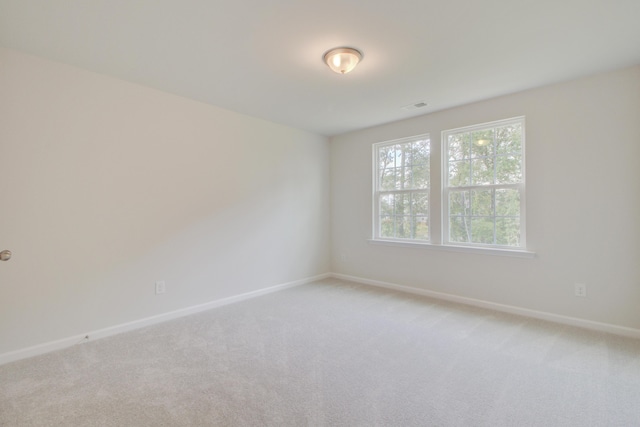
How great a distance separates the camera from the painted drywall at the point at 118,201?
2340 mm

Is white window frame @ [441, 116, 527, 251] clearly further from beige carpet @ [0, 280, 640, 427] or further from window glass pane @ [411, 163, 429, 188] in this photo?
beige carpet @ [0, 280, 640, 427]

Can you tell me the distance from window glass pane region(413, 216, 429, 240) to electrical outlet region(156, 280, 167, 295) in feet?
10.2

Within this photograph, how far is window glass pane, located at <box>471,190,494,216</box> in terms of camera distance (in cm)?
346

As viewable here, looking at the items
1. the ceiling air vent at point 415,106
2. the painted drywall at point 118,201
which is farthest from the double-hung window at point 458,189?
the painted drywall at point 118,201

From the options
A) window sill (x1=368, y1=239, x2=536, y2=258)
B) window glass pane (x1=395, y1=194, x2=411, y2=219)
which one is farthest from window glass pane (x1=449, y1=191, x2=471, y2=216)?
window glass pane (x1=395, y1=194, x2=411, y2=219)

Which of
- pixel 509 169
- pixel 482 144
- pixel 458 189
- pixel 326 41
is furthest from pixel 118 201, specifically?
Answer: pixel 509 169

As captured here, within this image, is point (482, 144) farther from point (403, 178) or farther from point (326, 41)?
point (326, 41)

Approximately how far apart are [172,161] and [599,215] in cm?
416

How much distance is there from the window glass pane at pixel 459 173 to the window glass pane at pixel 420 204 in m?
0.38

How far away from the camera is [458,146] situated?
3734 mm

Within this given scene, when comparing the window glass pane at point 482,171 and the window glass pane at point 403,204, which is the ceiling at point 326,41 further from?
the window glass pane at point 403,204

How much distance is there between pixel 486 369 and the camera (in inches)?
83.7

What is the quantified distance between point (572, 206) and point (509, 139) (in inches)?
36.4

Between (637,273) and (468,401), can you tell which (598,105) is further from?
(468,401)
